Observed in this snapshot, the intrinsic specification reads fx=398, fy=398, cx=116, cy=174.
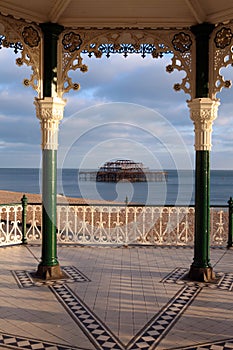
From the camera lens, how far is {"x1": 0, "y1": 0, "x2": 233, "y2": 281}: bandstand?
5.32 meters

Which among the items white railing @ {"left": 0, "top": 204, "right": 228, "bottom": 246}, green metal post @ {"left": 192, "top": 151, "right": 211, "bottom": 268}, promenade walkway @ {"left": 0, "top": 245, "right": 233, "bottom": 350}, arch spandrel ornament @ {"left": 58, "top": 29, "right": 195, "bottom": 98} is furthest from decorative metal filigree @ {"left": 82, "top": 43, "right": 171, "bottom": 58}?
promenade walkway @ {"left": 0, "top": 245, "right": 233, "bottom": 350}

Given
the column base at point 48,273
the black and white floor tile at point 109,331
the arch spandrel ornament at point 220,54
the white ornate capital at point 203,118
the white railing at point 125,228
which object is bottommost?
the black and white floor tile at point 109,331

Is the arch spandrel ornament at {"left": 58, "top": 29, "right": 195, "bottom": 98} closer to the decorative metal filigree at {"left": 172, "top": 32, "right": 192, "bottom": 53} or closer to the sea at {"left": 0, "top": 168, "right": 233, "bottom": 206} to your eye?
the decorative metal filigree at {"left": 172, "top": 32, "right": 192, "bottom": 53}

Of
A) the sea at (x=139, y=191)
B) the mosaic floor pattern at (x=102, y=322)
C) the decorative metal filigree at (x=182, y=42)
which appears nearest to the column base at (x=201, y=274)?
the mosaic floor pattern at (x=102, y=322)

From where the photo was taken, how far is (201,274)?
5523mm

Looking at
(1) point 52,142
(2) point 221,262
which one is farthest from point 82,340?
(2) point 221,262

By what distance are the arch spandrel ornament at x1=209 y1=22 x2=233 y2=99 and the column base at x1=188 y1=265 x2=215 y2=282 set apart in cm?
240

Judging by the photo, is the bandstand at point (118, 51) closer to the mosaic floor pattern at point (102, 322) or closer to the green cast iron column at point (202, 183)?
the green cast iron column at point (202, 183)

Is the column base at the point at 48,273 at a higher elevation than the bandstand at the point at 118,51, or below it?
below

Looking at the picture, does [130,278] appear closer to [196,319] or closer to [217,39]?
[196,319]

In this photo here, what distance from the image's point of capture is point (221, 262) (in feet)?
21.5

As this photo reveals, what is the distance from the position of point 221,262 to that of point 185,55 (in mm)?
3353

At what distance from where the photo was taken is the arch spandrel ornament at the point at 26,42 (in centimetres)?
525

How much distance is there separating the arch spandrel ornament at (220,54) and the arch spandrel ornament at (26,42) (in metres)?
2.38
